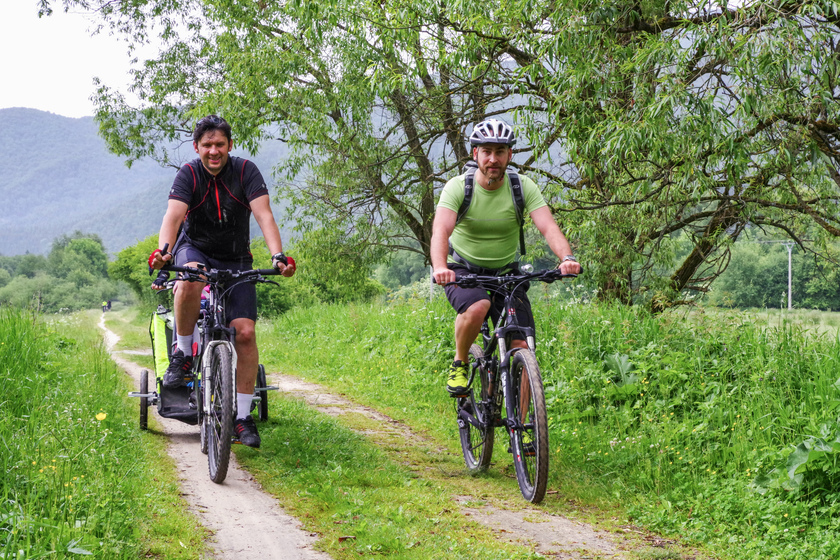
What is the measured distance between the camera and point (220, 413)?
4.67 metres

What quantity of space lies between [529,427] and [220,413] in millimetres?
1965

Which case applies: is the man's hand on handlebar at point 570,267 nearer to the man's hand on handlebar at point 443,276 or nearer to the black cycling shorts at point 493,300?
the black cycling shorts at point 493,300

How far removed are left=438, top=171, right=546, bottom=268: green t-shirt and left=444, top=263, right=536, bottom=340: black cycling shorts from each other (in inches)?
6.3

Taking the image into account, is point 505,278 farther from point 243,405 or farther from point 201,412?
point 201,412

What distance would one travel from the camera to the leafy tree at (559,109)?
529 centimetres

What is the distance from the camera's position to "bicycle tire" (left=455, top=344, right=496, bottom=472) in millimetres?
4684

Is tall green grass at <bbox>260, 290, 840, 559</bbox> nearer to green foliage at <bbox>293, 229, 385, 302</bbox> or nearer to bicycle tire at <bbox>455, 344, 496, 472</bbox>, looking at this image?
bicycle tire at <bbox>455, 344, 496, 472</bbox>

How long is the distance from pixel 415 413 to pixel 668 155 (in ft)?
11.1

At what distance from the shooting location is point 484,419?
15.3ft

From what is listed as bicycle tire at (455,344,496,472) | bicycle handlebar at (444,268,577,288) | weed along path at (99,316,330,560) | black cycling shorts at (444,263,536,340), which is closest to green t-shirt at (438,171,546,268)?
black cycling shorts at (444,263,536,340)

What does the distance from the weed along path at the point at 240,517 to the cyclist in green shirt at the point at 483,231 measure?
1.51 metres

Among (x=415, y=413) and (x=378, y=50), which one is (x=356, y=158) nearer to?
(x=378, y=50)

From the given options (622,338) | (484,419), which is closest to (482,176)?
(484,419)

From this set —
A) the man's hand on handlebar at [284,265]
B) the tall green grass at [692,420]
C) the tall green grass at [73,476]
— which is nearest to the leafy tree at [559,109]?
the tall green grass at [692,420]
